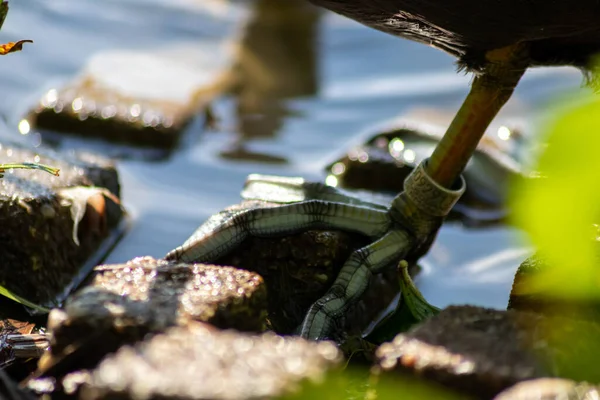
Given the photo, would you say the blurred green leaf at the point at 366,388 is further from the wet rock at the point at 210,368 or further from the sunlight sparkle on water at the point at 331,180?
the sunlight sparkle on water at the point at 331,180

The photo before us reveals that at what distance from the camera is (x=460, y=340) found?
1.14 metres

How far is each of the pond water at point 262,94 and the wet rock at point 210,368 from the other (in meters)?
1.25

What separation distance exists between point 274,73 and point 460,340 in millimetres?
2976

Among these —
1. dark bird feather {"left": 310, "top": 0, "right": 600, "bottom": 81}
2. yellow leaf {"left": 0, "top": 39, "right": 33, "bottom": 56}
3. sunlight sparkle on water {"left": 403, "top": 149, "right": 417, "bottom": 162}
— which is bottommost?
sunlight sparkle on water {"left": 403, "top": 149, "right": 417, "bottom": 162}

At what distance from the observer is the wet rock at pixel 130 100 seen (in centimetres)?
313

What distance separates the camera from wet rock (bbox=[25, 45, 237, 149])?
3127 mm

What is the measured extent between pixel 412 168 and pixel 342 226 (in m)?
0.98

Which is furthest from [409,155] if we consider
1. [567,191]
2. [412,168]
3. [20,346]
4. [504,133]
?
[567,191]

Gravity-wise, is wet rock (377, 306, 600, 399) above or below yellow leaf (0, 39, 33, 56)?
below

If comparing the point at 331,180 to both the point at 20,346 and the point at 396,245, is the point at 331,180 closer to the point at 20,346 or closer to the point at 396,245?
the point at 396,245

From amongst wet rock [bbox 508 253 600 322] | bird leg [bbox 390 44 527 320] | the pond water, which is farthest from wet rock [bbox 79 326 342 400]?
the pond water

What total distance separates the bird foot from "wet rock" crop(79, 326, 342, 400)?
25.2 inches

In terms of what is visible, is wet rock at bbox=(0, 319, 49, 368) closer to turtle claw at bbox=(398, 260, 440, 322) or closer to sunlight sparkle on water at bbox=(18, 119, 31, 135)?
turtle claw at bbox=(398, 260, 440, 322)

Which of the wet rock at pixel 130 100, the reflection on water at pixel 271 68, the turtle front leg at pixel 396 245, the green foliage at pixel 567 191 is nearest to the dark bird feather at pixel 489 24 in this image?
the turtle front leg at pixel 396 245
